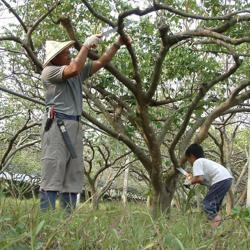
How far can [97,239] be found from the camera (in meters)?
2.39

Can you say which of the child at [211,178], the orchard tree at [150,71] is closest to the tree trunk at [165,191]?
the orchard tree at [150,71]

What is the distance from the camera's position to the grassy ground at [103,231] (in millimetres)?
2150

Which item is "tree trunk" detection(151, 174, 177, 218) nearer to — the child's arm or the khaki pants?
the child's arm

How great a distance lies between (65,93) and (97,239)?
2.14 metres

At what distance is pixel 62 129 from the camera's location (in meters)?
4.11

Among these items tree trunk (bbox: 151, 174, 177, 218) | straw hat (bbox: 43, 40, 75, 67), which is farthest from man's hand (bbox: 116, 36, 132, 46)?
tree trunk (bbox: 151, 174, 177, 218)

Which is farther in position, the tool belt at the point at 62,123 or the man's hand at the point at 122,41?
the man's hand at the point at 122,41

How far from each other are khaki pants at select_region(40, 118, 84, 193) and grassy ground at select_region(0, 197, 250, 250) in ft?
3.82

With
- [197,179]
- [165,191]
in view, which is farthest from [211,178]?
[165,191]

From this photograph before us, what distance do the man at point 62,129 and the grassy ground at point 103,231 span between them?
3.86 feet

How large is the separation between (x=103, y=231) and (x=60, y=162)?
5.37 ft

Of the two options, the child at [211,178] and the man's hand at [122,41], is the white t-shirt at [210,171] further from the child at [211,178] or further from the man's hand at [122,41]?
the man's hand at [122,41]

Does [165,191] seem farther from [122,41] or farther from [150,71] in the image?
[122,41]

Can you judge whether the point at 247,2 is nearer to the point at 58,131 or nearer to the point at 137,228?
the point at 58,131
